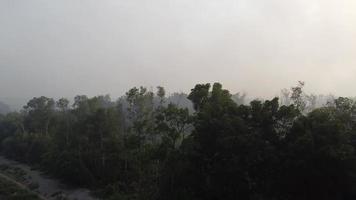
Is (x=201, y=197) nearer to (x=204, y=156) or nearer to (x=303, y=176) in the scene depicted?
(x=204, y=156)

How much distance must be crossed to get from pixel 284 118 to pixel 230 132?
488 centimetres

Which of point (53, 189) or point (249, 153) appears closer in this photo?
point (249, 153)

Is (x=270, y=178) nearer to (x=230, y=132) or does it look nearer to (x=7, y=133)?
(x=230, y=132)

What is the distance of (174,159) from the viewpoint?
35344mm

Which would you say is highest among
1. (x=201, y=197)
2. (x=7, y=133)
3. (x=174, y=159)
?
(x=7, y=133)

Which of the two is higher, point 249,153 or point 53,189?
point 249,153

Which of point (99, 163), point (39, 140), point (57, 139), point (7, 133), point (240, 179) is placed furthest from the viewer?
point (7, 133)

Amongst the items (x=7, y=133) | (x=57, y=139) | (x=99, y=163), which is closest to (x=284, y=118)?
(x=99, y=163)

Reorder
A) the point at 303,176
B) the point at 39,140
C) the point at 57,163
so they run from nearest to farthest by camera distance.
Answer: the point at 303,176 < the point at 57,163 < the point at 39,140

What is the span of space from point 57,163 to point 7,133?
3989 centimetres

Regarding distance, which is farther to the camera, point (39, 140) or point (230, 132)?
point (39, 140)

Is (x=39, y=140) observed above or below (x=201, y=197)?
above

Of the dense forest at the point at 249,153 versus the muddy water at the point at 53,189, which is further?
the muddy water at the point at 53,189

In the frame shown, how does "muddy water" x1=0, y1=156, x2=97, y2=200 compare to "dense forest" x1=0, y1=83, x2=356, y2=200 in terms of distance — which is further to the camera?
"muddy water" x1=0, y1=156, x2=97, y2=200
